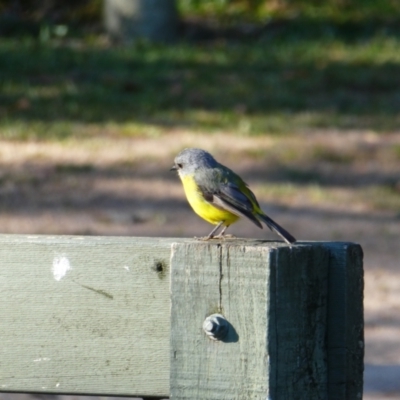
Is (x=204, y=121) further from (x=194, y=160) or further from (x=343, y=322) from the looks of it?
(x=343, y=322)

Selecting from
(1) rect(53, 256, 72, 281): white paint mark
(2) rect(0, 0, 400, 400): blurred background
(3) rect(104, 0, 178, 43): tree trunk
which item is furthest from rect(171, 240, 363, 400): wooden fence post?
(3) rect(104, 0, 178, 43): tree trunk

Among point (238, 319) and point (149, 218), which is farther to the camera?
point (149, 218)

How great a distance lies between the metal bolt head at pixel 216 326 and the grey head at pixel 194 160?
1.66 meters

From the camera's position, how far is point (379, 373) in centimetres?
538

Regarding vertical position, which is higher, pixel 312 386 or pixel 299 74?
pixel 299 74

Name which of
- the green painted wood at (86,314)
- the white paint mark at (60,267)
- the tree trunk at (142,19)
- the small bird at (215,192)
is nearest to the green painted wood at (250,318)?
the green painted wood at (86,314)

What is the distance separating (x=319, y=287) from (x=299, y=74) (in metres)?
12.8

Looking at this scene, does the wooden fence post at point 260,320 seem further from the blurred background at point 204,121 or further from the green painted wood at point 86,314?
the blurred background at point 204,121

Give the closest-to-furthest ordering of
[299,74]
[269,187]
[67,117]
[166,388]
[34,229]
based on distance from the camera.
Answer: [166,388], [34,229], [269,187], [67,117], [299,74]

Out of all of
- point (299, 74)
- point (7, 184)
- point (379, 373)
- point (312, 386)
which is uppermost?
point (299, 74)

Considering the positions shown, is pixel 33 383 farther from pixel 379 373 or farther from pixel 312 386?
pixel 379 373

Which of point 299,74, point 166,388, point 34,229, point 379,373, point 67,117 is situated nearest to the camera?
point 166,388

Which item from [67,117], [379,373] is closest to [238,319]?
[379,373]

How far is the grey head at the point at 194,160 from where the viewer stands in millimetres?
3703
